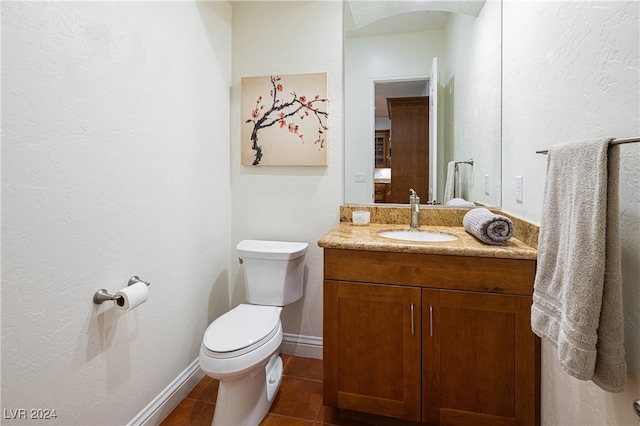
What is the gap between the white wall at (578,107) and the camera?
770 millimetres

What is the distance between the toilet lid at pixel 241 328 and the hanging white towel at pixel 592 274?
1.13 metres

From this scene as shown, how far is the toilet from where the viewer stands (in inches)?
53.6

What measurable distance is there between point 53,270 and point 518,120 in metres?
1.97

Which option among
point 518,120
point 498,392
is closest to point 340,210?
point 518,120

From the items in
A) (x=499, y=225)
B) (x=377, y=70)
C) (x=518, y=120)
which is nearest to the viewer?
(x=499, y=225)

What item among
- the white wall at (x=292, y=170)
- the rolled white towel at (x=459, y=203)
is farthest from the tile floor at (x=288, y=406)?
the rolled white towel at (x=459, y=203)

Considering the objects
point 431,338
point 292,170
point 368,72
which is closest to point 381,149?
point 368,72

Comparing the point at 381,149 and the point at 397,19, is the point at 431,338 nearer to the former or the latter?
the point at 381,149

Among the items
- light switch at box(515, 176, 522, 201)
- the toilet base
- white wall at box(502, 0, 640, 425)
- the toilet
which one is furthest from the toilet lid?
light switch at box(515, 176, 522, 201)

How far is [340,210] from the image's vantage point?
2045mm

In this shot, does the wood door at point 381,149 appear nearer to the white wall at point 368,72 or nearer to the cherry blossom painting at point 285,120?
the white wall at point 368,72

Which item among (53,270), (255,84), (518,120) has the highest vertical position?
(255,84)

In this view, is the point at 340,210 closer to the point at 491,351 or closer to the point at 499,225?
the point at 499,225

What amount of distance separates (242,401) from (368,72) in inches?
75.8
